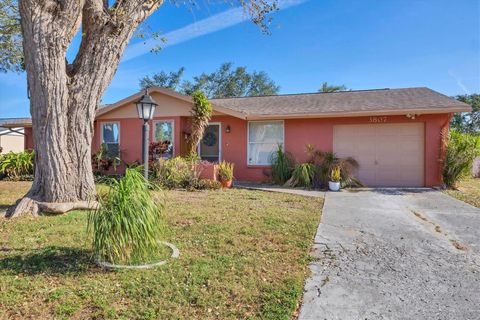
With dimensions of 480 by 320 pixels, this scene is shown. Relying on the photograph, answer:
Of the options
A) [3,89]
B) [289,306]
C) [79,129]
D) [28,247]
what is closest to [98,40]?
[79,129]

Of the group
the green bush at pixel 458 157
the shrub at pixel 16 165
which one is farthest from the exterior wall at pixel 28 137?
the green bush at pixel 458 157

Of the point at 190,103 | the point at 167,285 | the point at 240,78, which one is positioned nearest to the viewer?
the point at 167,285

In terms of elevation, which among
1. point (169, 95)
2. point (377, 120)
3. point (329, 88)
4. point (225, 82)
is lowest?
point (377, 120)

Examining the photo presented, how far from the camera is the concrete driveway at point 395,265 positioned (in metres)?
2.75

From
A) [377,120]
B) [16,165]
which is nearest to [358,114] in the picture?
[377,120]

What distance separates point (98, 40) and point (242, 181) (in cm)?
764

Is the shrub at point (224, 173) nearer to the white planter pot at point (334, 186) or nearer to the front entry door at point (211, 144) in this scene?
the front entry door at point (211, 144)

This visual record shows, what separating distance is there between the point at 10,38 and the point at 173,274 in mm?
13449

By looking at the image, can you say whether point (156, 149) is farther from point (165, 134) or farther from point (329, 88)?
point (329, 88)

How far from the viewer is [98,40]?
241 inches

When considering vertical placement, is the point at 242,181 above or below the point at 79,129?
below

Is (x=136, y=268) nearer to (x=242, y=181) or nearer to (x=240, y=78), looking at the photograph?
(x=242, y=181)

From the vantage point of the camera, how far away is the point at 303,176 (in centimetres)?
1058

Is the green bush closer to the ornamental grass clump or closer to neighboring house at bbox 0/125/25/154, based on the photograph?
the ornamental grass clump
